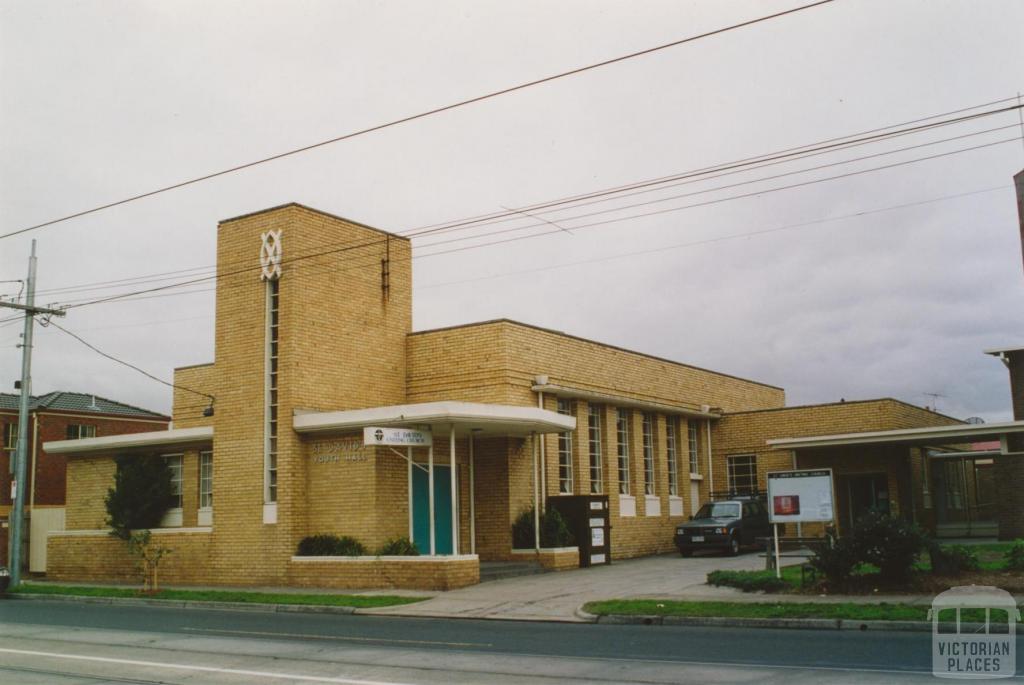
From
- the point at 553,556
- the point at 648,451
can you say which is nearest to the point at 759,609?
the point at 553,556

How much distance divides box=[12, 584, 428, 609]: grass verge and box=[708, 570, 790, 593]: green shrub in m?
5.72

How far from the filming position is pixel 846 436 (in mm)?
29594

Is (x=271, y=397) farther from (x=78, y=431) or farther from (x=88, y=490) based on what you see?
(x=78, y=431)

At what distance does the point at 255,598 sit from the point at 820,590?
36.2 ft

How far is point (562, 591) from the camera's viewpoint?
19.6 metres

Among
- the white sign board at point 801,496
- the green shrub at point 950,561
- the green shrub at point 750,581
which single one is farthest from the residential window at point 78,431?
the green shrub at point 950,561

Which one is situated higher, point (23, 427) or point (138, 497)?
point (23, 427)

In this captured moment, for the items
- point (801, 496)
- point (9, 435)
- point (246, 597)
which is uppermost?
point (9, 435)

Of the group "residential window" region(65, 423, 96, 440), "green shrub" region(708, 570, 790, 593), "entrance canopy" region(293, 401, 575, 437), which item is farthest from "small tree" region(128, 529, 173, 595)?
"residential window" region(65, 423, 96, 440)

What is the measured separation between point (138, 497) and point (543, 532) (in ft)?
36.7

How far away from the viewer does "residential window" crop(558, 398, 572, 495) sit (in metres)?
27.4

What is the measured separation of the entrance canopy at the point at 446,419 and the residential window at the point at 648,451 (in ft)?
25.6

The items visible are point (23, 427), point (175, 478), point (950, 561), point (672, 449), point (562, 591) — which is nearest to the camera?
point (950, 561)

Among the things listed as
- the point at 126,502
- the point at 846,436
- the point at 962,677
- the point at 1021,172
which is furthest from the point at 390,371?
the point at 962,677
